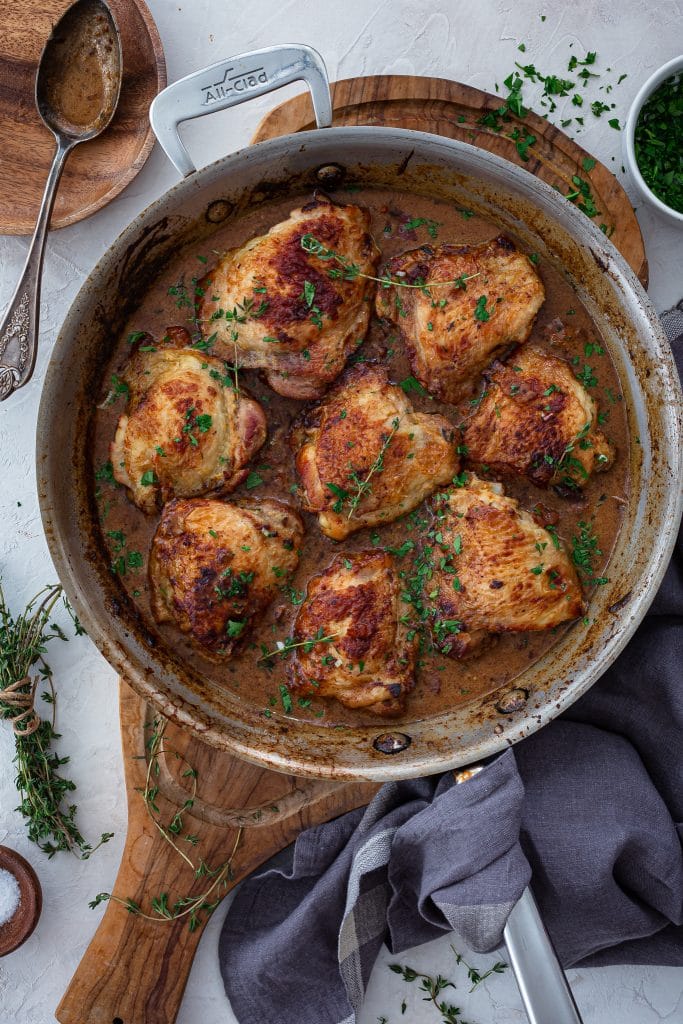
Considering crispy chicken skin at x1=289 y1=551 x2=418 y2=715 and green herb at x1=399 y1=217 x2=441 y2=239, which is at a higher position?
green herb at x1=399 y1=217 x2=441 y2=239

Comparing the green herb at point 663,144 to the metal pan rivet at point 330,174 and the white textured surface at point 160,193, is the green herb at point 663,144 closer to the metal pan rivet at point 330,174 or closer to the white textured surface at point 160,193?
the white textured surface at point 160,193

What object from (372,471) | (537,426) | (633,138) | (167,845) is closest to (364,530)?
(372,471)

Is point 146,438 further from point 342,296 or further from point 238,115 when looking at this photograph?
point 238,115

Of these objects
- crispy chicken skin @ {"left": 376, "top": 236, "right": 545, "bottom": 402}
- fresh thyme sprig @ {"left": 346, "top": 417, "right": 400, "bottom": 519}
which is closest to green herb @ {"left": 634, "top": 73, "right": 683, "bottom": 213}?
crispy chicken skin @ {"left": 376, "top": 236, "right": 545, "bottom": 402}

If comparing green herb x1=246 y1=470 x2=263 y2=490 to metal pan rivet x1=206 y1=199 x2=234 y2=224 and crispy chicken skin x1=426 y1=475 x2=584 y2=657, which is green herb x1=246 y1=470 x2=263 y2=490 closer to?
crispy chicken skin x1=426 y1=475 x2=584 y2=657

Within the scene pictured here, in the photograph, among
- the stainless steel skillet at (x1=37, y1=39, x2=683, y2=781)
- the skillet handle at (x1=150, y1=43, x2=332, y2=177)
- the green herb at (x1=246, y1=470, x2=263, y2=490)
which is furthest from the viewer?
the green herb at (x1=246, y1=470, x2=263, y2=490)

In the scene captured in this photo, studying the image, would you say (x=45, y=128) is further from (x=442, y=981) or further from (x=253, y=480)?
(x=442, y=981)

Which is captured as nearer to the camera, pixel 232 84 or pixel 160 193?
pixel 232 84
